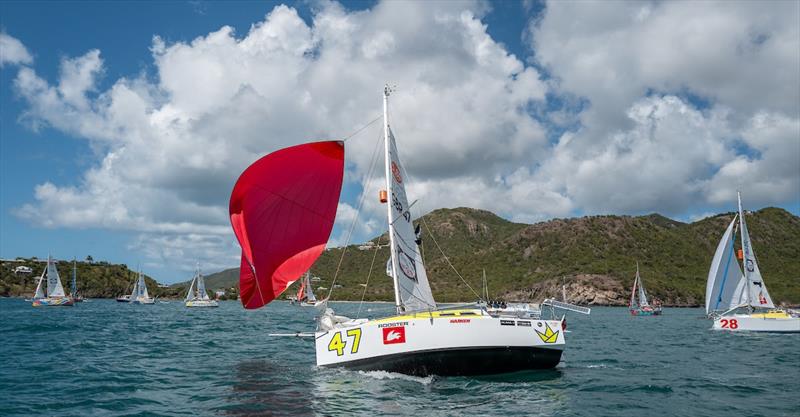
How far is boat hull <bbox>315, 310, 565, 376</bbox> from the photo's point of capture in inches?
630

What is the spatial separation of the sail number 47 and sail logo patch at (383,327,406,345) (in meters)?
1.08

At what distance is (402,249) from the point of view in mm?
19031

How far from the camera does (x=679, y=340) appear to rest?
35.4 meters

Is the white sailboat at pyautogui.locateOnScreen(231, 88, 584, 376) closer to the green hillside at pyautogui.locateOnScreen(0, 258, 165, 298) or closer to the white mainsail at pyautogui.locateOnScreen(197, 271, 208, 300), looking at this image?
the white mainsail at pyautogui.locateOnScreen(197, 271, 208, 300)

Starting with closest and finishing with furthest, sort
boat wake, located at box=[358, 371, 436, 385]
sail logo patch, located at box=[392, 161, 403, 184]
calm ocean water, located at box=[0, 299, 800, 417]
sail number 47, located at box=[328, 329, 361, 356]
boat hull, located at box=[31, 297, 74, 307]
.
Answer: calm ocean water, located at box=[0, 299, 800, 417] < boat wake, located at box=[358, 371, 436, 385] < sail number 47, located at box=[328, 329, 361, 356] < sail logo patch, located at box=[392, 161, 403, 184] < boat hull, located at box=[31, 297, 74, 307]

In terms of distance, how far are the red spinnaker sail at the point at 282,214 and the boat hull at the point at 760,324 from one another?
3605cm

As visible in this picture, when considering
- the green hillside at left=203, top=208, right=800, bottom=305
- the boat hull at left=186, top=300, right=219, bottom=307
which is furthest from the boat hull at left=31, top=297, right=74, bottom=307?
the green hillside at left=203, top=208, right=800, bottom=305

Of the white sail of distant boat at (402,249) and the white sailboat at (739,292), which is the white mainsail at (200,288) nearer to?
the white sailboat at (739,292)

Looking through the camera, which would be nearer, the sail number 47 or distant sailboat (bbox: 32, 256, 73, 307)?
the sail number 47

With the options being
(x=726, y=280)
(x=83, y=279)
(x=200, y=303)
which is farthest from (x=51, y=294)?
(x=726, y=280)

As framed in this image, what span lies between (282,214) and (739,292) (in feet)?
135

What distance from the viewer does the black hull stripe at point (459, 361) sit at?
52.9 feet

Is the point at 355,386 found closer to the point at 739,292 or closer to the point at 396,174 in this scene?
the point at 396,174

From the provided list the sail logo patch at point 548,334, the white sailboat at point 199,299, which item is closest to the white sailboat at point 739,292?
the sail logo patch at point 548,334
